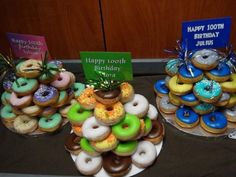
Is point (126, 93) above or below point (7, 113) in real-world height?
above

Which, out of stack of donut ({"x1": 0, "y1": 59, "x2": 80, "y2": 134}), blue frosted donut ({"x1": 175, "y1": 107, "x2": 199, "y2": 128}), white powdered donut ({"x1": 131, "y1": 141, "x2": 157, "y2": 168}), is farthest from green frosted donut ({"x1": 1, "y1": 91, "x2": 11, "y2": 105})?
blue frosted donut ({"x1": 175, "y1": 107, "x2": 199, "y2": 128})

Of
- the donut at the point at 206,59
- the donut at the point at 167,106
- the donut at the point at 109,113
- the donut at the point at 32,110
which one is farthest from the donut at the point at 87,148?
the donut at the point at 206,59

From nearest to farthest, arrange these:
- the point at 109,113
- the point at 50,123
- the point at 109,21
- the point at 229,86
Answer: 1. the point at 109,113
2. the point at 229,86
3. the point at 50,123
4. the point at 109,21

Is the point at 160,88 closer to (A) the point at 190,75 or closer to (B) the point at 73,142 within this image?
(A) the point at 190,75

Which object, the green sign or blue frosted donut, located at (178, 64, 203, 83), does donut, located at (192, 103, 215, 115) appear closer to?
blue frosted donut, located at (178, 64, 203, 83)

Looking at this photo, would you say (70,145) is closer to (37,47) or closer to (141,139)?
Result: (141,139)

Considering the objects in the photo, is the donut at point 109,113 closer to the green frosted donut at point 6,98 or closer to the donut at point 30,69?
the donut at point 30,69

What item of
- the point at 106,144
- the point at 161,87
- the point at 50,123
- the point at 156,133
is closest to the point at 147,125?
the point at 156,133
